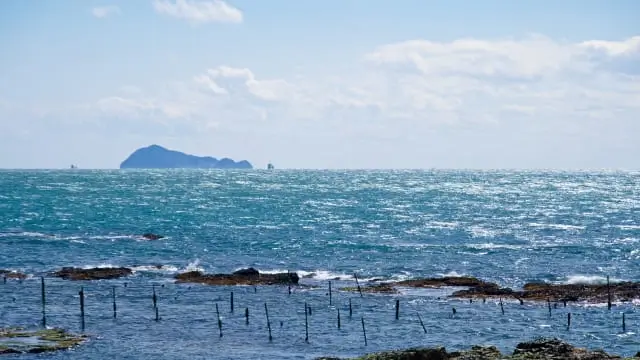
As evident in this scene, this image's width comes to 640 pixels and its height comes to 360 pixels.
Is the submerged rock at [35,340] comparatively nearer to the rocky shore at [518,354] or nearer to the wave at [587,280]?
the rocky shore at [518,354]

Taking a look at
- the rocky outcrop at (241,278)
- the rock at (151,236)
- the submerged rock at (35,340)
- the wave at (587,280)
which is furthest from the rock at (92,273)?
the wave at (587,280)

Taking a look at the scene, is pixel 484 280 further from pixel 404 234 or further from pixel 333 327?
pixel 404 234

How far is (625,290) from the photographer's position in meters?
69.2

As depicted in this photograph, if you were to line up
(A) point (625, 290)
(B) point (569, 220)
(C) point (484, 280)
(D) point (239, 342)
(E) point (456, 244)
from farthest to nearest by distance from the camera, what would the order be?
1. (B) point (569, 220)
2. (E) point (456, 244)
3. (C) point (484, 280)
4. (A) point (625, 290)
5. (D) point (239, 342)

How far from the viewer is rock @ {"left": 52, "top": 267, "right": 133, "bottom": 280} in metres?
77.8

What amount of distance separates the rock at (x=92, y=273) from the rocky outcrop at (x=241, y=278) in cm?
597

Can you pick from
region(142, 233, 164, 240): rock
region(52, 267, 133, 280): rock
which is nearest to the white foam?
region(52, 267, 133, 280): rock

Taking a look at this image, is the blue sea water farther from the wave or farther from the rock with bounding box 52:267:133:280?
the rock with bounding box 52:267:133:280

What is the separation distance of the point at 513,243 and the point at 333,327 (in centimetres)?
5615

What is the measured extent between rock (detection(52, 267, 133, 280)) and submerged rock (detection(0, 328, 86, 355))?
80.1 ft

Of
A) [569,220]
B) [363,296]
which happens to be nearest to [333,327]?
[363,296]

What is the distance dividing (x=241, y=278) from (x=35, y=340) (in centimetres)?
Answer: 2922

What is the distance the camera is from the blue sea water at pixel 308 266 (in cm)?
5450

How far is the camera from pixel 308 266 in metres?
87.2
